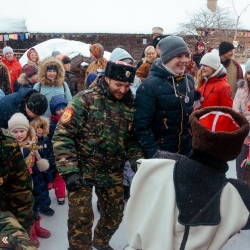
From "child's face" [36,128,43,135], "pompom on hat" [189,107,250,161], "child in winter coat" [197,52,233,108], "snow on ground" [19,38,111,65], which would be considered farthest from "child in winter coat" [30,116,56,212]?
"snow on ground" [19,38,111,65]

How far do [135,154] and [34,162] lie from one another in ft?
3.88

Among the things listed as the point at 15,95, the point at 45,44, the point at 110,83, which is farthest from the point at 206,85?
the point at 45,44

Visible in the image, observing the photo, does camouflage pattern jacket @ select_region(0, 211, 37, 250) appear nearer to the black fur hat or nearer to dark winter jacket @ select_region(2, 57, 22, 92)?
the black fur hat

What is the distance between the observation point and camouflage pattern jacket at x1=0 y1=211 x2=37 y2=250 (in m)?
1.29

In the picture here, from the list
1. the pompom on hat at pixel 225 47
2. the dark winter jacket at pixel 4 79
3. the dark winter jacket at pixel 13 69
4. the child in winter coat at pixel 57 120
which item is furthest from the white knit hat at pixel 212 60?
the dark winter jacket at pixel 13 69

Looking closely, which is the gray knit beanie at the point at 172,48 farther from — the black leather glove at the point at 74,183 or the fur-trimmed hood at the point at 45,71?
the fur-trimmed hood at the point at 45,71

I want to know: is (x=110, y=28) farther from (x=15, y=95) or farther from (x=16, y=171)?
(x=16, y=171)

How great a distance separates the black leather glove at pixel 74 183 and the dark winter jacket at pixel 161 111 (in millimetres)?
599

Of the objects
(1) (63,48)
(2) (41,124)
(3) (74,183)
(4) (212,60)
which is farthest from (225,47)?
(1) (63,48)

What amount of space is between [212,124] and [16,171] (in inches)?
50.6

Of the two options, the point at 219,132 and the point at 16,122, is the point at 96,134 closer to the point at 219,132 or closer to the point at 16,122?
the point at 16,122

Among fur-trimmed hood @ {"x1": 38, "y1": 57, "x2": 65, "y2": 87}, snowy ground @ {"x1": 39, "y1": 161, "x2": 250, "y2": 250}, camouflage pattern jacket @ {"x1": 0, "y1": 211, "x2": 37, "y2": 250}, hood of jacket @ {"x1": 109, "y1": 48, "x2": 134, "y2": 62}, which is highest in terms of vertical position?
hood of jacket @ {"x1": 109, "y1": 48, "x2": 134, "y2": 62}

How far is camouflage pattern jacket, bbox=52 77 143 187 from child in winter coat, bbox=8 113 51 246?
0.72 m

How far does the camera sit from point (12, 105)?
3.58 meters
